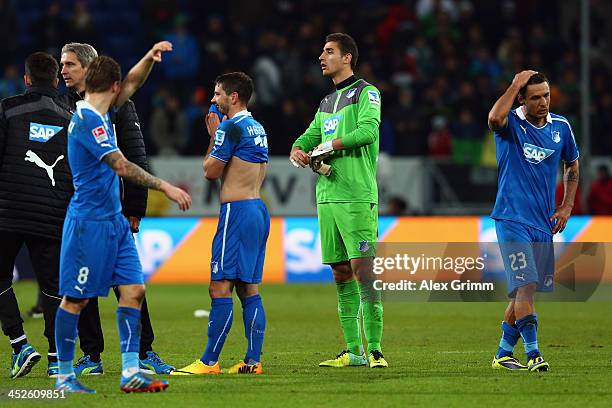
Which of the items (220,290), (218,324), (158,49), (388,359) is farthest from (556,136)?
(158,49)

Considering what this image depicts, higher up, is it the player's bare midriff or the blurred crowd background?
the blurred crowd background

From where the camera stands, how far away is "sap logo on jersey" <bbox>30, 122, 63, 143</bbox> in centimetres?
934

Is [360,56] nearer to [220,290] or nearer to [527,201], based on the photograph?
[527,201]

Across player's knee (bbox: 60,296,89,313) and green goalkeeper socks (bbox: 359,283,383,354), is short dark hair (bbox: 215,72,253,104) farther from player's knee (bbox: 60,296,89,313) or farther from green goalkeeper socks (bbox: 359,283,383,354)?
player's knee (bbox: 60,296,89,313)

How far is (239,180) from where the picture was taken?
932 centimetres

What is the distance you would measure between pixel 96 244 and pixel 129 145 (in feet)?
5.20

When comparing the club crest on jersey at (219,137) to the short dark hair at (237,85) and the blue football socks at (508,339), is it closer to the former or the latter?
the short dark hair at (237,85)

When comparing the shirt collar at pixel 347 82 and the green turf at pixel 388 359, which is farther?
the shirt collar at pixel 347 82

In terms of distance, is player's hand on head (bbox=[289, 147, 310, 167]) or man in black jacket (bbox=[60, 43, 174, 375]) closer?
man in black jacket (bbox=[60, 43, 174, 375])

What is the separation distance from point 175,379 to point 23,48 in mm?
16538

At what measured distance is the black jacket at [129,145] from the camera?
950cm

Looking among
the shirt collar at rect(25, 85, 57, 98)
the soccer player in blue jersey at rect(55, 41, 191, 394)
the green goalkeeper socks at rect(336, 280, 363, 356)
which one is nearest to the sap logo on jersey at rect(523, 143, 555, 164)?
the green goalkeeper socks at rect(336, 280, 363, 356)

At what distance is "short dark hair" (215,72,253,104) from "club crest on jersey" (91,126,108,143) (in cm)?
156

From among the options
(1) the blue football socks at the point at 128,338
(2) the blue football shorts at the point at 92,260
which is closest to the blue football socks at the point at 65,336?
(2) the blue football shorts at the point at 92,260
